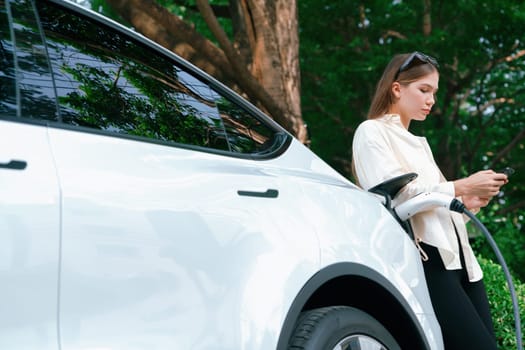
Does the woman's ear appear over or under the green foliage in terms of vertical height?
over

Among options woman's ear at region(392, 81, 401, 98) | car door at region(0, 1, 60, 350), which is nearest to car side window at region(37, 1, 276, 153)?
car door at region(0, 1, 60, 350)

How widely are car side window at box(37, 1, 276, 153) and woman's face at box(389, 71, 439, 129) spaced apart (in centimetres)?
111

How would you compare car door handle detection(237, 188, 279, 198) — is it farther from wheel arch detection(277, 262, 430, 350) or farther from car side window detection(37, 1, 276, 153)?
wheel arch detection(277, 262, 430, 350)

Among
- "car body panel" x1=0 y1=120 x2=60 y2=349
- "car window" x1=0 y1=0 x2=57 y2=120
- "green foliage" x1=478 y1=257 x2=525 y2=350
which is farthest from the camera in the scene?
"green foliage" x1=478 y1=257 x2=525 y2=350

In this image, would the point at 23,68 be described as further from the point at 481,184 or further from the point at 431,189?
the point at 481,184

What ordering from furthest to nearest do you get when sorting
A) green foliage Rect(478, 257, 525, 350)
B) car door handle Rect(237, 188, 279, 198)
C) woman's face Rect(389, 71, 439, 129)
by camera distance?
green foliage Rect(478, 257, 525, 350) → woman's face Rect(389, 71, 439, 129) → car door handle Rect(237, 188, 279, 198)

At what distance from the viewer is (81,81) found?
2.10 meters

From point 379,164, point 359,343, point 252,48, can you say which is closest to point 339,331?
point 359,343

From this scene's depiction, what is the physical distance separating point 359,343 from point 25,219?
51.2 inches

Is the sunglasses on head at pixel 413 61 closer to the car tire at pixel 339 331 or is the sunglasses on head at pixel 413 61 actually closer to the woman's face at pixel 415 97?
the woman's face at pixel 415 97

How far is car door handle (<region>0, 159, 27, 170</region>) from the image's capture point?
173 centimetres

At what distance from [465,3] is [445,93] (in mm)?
2407

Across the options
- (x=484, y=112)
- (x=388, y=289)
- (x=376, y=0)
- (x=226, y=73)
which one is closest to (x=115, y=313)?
(x=388, y=289)

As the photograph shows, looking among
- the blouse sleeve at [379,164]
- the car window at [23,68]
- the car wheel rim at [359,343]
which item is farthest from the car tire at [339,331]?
the car window at [23,68]
